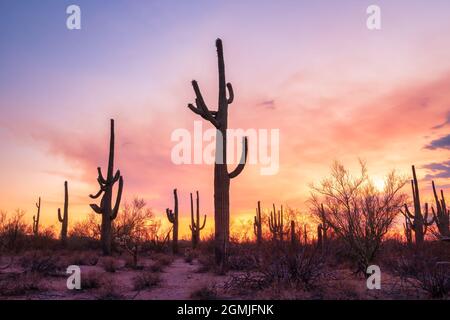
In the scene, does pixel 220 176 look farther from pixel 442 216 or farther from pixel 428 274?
pixel 442 216

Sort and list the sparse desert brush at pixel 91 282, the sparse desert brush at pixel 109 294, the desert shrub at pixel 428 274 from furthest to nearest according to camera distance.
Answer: the sparse desert brush at pixel 91 282 → the sparse desert brush at pixel 109 294 → the desert shrub at pixel 428 274

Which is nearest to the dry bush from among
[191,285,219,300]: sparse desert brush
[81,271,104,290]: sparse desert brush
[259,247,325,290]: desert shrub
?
[259,247,325,290]: desert shrub

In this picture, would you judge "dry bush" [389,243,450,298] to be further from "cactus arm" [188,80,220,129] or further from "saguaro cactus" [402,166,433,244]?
"saguaro cactus" [402,166,433,244]

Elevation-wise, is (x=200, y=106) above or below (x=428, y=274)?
above

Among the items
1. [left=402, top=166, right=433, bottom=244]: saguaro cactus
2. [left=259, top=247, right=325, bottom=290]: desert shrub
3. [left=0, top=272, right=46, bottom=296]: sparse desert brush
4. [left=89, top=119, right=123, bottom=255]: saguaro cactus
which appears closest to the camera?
[left=259, top=247, right=325, bottom=290]: desert shrub

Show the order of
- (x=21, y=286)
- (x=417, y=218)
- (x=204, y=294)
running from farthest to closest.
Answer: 1. (x=417, y=218)
2. (x=21, y=286)
3. (x=204, y=294)

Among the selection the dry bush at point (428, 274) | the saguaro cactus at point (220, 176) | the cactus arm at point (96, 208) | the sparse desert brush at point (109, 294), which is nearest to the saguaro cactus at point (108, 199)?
the cactus arm at point (96, 208)

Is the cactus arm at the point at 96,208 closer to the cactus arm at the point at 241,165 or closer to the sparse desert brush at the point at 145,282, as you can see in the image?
the cactus arm at the point at 241,165

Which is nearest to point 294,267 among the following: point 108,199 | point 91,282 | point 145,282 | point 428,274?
point 428,274

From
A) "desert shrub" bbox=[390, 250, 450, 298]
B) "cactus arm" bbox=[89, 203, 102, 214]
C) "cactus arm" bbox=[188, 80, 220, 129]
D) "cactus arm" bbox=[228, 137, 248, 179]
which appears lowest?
"desert shrub" bbox=[390, 250, 450, 298]
